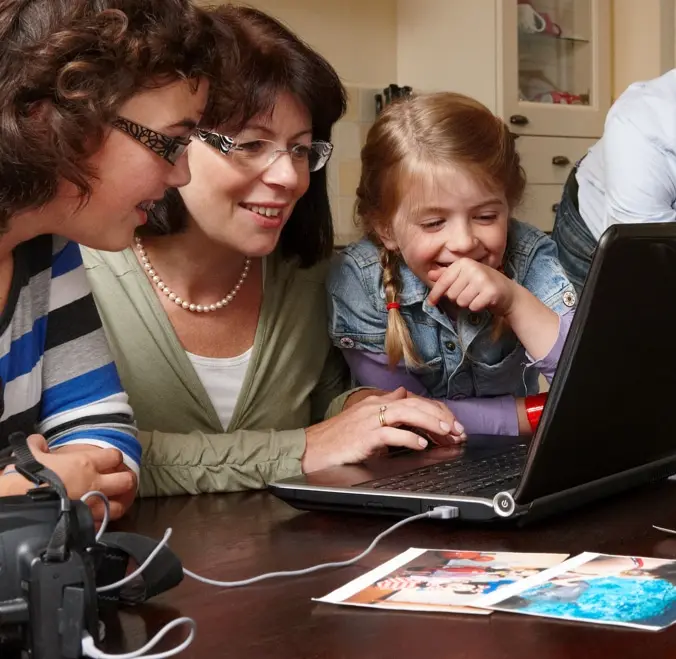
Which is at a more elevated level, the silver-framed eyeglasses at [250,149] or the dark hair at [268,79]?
the dark hair at [268,79]

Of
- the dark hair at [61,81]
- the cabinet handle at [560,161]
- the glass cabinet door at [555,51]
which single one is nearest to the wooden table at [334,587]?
the dark hair at [61,81]

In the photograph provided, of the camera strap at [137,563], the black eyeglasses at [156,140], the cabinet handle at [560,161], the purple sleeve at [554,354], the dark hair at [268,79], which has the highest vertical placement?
the cabinet handle at [560,161]

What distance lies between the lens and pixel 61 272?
48.2 inches

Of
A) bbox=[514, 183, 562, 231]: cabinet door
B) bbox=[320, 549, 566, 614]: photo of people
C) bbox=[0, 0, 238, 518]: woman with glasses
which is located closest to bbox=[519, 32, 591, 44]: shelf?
bbox=[514, 183, 562, 231]: cabinet door

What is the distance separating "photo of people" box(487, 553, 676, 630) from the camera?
0.67 meters

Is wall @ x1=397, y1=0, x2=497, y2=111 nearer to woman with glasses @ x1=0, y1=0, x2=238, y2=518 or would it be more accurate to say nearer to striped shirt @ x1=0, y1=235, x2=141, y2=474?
woman with glasses @ x1=0, y1=0, x2=238, y2=518

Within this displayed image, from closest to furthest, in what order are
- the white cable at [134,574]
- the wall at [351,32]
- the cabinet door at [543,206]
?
1. the white cable at [134,574]
2. the wall at [351,32]
3. the cabinet door at [543,206]

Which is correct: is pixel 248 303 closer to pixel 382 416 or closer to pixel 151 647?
pixel 382 416

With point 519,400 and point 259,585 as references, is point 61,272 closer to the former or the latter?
point 259,585

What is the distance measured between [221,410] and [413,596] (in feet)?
2.74

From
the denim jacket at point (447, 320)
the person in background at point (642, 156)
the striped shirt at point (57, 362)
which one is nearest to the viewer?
the striped shirt at point (57, 362)

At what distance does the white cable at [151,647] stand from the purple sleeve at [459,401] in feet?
3.07

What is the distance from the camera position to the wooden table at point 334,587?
0.63m

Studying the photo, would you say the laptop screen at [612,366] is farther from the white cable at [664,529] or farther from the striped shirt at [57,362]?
the striped shirt at [57,362]
